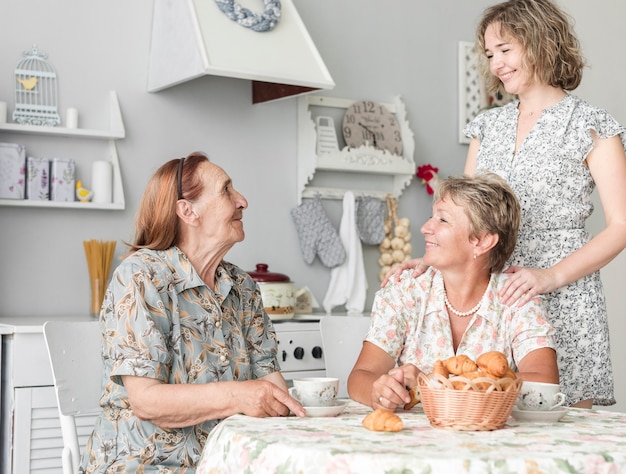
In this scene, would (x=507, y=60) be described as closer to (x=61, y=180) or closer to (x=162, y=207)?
(x=162, y=207)

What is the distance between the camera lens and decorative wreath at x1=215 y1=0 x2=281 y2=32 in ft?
9.73

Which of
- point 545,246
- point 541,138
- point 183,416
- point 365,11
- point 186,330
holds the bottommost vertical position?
point 183,416

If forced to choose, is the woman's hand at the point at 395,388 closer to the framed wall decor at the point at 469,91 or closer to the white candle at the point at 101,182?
the white candle at the point at 101,182

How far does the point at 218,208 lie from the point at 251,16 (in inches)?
51.9

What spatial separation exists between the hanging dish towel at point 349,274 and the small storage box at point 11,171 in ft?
3.97

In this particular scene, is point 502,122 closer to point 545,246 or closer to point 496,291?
point 545,246

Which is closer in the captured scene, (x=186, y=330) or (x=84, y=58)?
(x=186, y=330)

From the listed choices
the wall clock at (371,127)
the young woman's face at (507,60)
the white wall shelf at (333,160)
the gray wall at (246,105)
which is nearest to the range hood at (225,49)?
the gray wall at (246,105)

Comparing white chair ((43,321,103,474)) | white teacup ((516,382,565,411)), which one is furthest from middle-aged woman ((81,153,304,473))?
white teacup ((516,382,565,411))

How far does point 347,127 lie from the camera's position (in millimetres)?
3504

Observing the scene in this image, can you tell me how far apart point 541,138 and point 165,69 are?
1.44 metres

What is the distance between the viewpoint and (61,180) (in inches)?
115

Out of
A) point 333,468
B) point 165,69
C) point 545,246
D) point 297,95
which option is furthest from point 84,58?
point 333,468

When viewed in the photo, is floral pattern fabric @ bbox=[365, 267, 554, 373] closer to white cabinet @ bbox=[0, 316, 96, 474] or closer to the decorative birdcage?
white cabinet @ bbox=[0, 316, 96, 474]
